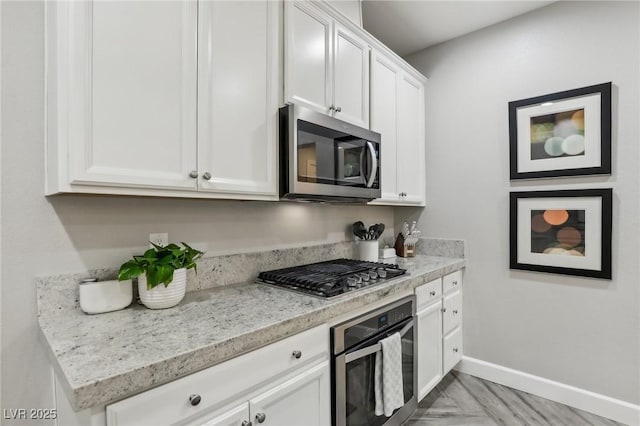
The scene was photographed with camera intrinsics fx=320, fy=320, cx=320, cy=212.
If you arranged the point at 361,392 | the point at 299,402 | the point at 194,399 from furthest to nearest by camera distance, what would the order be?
1. the point at 361,392
2. the point at 299,402
3. the point at 194,399

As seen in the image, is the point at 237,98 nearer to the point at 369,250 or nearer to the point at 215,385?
the point at 215,385

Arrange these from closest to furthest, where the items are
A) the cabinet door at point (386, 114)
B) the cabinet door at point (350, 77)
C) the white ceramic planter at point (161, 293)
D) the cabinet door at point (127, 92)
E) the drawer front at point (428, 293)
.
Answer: the cabinet door at point (127, 92) → the white ceramic planter at point (161, 293) → the cabinet door at point (350, 77) → the drawer front at point (428, 293) → the cabinet door at point (386, 114)

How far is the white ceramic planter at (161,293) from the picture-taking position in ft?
3.95

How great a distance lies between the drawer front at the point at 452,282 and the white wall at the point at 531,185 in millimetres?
113

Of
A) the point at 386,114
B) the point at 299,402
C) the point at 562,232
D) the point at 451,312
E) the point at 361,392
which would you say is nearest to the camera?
the point at 299,402

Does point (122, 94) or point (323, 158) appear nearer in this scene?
point (122, 94)

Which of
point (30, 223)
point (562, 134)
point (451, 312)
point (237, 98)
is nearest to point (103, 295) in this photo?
point (30, 223)

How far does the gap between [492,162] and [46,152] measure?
8.88 feet

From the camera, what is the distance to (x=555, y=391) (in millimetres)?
2209

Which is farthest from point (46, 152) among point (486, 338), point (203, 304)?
point (486, 338)

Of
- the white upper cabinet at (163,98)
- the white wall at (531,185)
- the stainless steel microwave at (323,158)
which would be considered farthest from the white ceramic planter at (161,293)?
the white wall at (531,185)

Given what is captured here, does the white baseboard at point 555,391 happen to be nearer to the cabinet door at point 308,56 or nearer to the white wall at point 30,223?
the cabinet door at point 308,56

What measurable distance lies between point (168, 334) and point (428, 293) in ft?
5.28

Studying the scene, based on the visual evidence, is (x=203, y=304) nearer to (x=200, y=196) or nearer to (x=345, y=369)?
(x=200, y=196)
